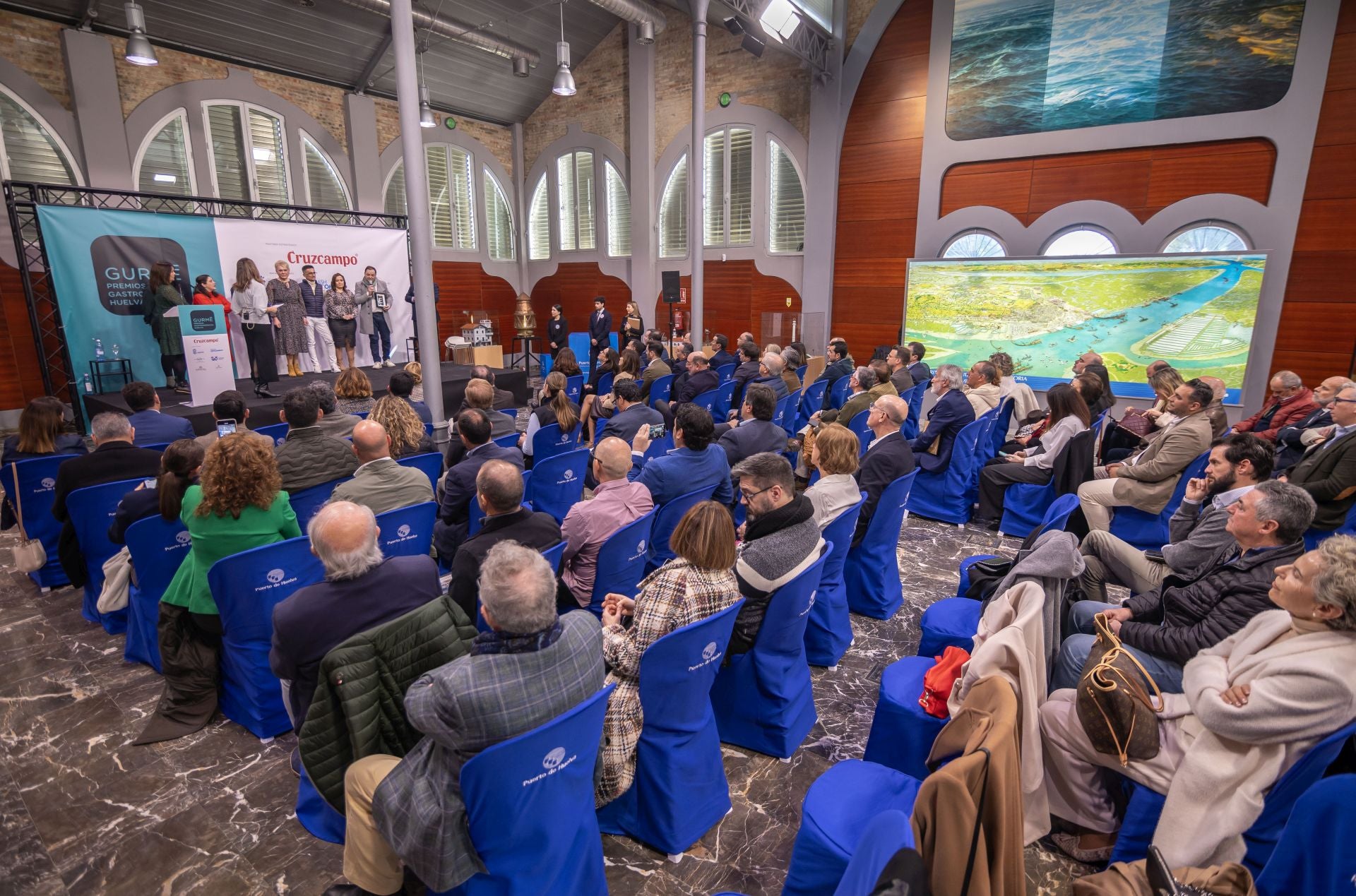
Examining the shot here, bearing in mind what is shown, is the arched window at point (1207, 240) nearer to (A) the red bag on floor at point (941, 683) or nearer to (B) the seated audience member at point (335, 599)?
(A) the red bag on floor at point (941, 683)

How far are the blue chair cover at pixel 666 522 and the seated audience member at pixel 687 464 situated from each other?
0.09 ft

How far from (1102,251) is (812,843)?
9.95 m

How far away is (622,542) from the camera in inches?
122

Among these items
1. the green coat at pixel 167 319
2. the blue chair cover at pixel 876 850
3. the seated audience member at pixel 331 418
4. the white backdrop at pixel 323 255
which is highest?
the white backdrop at pixel 323 255

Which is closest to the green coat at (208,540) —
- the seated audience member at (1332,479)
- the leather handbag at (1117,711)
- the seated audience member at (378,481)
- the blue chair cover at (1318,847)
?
the seated audience member at (378,481)

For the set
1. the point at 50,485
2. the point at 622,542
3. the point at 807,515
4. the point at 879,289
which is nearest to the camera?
the point at 807,515

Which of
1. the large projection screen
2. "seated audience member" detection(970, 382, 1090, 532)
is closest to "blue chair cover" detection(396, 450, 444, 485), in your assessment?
"seated audience member" detection(970, 382, 1090, 532)

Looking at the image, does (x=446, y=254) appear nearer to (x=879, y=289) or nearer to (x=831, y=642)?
(x=879, y=289)

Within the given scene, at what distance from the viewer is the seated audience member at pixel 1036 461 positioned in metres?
5.06

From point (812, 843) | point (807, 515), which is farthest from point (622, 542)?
point (812, 843)

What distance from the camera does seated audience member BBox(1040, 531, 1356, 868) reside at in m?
1.80

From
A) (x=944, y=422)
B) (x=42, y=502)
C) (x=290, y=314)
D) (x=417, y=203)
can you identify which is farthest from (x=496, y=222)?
(x=944, y=422)

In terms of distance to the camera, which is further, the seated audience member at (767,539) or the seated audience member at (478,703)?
the seated audience member at (767,539)

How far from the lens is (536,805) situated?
1639 millimetres
